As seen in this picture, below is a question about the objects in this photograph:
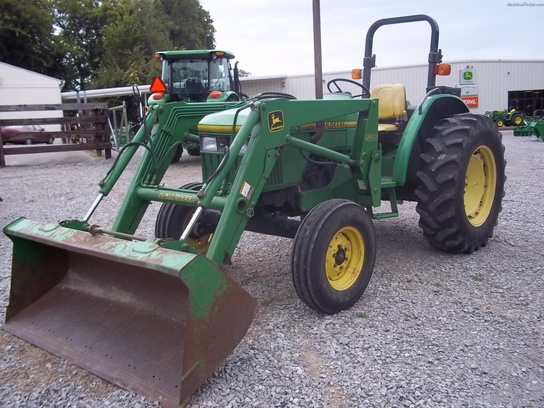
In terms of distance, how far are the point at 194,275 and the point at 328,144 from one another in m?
2.07

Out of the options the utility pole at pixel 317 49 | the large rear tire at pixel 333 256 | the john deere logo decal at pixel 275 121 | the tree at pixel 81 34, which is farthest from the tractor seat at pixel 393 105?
the tree at pixel 81 34

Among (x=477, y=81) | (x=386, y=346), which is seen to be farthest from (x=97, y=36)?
(x=386, y=346)

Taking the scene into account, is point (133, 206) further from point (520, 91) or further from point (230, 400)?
point (520, 91)

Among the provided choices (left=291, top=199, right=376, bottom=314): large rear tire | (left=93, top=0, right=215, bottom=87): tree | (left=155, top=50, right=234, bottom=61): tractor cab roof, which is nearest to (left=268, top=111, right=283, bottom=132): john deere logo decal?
(left=291, top=199, right=376, bottom=314): large rear tire

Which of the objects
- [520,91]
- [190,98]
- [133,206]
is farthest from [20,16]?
[133,206]

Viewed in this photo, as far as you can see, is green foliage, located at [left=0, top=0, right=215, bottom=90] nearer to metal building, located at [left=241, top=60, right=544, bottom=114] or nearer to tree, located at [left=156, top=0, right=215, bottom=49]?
tree, located at [left=156, top=0, right=215, bottom=49]

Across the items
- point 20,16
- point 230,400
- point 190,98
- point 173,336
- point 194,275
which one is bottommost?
point 230,400

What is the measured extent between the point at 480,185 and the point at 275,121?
2660 millimetres

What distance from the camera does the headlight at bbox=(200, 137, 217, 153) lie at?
13.2 ft

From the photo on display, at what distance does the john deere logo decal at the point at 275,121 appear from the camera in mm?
3490

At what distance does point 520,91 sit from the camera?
27.8 m

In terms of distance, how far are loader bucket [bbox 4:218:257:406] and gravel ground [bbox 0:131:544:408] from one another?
121 millimetres

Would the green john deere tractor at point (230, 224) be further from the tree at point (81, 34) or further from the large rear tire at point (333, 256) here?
the tree at point (81, 34)

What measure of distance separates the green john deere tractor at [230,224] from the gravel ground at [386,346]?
15 centimetres
